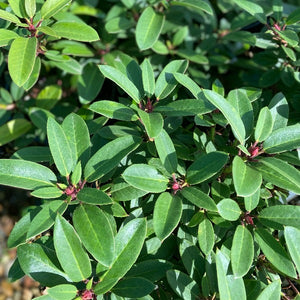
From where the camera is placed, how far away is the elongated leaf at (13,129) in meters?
1.51

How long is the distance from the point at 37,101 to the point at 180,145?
72 cm

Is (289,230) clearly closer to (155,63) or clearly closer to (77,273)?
(77,273)

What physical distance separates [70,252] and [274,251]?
1.47ft

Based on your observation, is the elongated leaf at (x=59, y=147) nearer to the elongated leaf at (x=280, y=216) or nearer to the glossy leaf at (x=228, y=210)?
the glossy leaf at (x=228, y=210)

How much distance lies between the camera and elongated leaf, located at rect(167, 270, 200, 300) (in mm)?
940

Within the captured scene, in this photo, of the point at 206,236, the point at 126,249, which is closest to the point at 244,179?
the point at 206,236

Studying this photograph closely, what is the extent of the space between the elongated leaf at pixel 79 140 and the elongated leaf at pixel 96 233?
138 mm

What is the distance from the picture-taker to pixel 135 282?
0.91 meters

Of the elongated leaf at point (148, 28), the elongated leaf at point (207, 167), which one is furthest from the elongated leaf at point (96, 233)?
the elongated leaf at point (148, 28)

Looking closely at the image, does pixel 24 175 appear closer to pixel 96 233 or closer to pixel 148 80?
pixel 96 233

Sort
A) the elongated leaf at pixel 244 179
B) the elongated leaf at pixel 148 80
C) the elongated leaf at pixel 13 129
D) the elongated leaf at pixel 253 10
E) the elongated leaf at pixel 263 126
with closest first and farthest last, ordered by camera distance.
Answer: the elongated leaf at pixel 244 179 → the elongated leaf at pixel 263 126 → the elongated leaf at pixel 148 80 → the elongated leaf at pixel 253 10 → the elongated leaf at pixel 13 129

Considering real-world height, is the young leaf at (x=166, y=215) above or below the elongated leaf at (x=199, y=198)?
below

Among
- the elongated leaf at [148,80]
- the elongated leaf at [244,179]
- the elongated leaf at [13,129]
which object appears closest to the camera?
the elongated leaf at [244,179]

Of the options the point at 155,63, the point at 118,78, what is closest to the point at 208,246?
the point at 118,78
